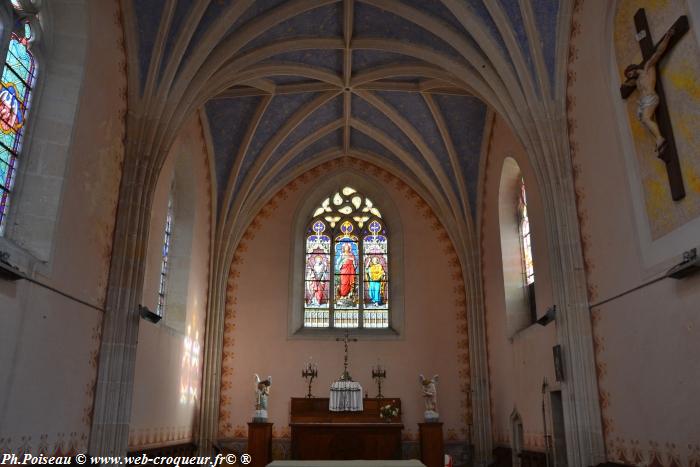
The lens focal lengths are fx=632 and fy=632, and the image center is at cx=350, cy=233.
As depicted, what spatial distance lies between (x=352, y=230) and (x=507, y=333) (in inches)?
223

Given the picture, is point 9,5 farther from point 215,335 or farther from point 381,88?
point 215,335

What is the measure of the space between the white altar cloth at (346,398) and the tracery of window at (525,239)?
15.2 ft

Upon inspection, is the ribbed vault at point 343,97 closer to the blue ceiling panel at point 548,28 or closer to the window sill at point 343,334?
the blue ceiling panel at point 548,28

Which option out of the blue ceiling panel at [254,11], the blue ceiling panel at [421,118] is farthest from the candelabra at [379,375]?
the blue ceiling panel at [254,11]

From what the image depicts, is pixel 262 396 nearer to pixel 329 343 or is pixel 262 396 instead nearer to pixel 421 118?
pixel 329 343

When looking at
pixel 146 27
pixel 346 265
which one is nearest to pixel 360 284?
pixel 346 265

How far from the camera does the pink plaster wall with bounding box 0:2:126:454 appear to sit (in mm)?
7070

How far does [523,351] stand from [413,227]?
5620mm

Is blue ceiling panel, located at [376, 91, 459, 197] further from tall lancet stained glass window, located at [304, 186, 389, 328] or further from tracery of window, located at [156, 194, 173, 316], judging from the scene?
tracery of window, located at [156, 194, 173, 316]

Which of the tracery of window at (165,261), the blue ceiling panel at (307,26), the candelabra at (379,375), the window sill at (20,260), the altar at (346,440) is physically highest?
the blue ceiling panel at (307,26)

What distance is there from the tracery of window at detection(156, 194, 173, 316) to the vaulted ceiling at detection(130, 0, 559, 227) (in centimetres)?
243

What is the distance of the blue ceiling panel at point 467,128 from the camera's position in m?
14.7

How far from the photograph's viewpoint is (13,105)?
25.5 ft

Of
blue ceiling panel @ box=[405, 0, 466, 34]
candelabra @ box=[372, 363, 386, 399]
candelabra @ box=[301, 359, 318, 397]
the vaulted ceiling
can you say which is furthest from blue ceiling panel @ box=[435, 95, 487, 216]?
candelabra @ box=[301, 359, 318, 397]
